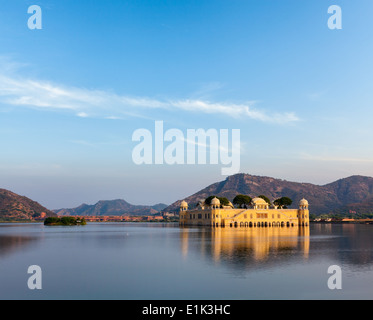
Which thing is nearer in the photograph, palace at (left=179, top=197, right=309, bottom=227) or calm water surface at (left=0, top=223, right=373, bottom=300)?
calm water surface at (left=0, top=223, right=373, bottom=300)

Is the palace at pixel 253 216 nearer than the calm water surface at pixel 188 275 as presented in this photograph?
No

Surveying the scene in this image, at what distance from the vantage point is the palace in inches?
6348

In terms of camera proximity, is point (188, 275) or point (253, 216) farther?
point (253, 216)

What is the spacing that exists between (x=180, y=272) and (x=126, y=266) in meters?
6.90

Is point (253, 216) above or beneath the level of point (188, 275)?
beneath

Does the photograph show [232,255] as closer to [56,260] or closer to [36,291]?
[56,260]

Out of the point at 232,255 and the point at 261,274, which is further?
the point at 232,255

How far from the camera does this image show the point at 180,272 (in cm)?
3753

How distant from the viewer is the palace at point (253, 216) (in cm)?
16125

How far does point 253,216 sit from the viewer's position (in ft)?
541
